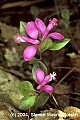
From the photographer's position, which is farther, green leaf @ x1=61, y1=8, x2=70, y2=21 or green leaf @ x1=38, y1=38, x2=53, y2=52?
green leaf @ x1=61, y1=8, x2=70, y2=21

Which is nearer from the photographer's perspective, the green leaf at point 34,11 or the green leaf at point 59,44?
the green leaf at point 59,44

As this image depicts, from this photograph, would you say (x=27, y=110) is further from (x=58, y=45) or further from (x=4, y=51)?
(x=4, y=51)

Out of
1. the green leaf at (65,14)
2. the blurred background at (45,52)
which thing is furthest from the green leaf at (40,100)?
the green leaf at (65,14)

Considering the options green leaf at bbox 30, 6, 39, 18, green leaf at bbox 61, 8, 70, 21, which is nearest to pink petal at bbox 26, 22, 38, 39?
green leaf at bbox 61, 8, 70, 21

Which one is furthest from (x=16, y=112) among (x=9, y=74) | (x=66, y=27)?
(x=66, y=27)

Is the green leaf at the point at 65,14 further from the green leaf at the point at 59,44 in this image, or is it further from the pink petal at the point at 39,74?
the pink petal at the point at 39,74

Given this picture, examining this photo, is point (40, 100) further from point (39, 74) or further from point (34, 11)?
point (34, 11)

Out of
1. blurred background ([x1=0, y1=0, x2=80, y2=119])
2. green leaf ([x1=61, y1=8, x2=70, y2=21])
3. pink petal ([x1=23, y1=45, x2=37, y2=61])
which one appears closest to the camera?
pink petal ([x1=23, y1=45, x2=37, y2=61])

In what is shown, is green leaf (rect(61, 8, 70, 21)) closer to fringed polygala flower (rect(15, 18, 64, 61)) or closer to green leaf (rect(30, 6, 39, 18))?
green leaf (rect(30, 6, 39, 18))
